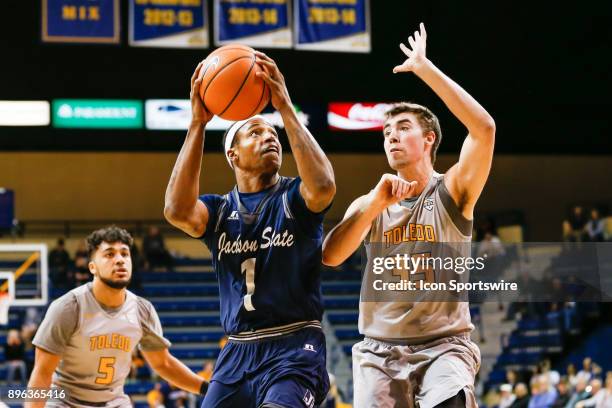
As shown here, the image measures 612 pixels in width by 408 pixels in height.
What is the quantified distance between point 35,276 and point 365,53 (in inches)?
303

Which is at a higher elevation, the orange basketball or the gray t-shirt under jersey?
the orange basketball

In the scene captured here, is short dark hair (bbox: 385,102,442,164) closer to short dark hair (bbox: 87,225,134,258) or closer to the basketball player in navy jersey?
the basketball player in navy jersey

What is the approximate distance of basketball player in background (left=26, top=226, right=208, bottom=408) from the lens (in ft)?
18.9

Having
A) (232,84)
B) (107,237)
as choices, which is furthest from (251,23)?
(232,84)

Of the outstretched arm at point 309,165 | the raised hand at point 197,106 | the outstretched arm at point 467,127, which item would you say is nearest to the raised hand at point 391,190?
the outstretched arm at point 309,165

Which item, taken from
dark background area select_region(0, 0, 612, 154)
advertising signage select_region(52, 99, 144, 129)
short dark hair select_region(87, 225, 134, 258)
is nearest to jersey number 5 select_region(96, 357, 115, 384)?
short dark hair select_region(87, 225, 134, 258)

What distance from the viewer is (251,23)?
626 inches

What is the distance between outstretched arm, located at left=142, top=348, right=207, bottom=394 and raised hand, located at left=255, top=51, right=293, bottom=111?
228cm

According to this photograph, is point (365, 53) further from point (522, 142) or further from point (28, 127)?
point (28, 127)

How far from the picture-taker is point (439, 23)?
→ 58.7 feet

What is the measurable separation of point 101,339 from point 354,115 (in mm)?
11990

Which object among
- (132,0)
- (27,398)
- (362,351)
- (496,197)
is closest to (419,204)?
(362,351)

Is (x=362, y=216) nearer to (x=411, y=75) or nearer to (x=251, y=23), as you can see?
(x=251, y=23)

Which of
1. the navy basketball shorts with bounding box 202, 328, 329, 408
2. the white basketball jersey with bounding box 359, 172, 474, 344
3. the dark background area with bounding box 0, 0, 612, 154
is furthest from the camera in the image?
the dark background area with bounding box 0, 0, 612, 154
